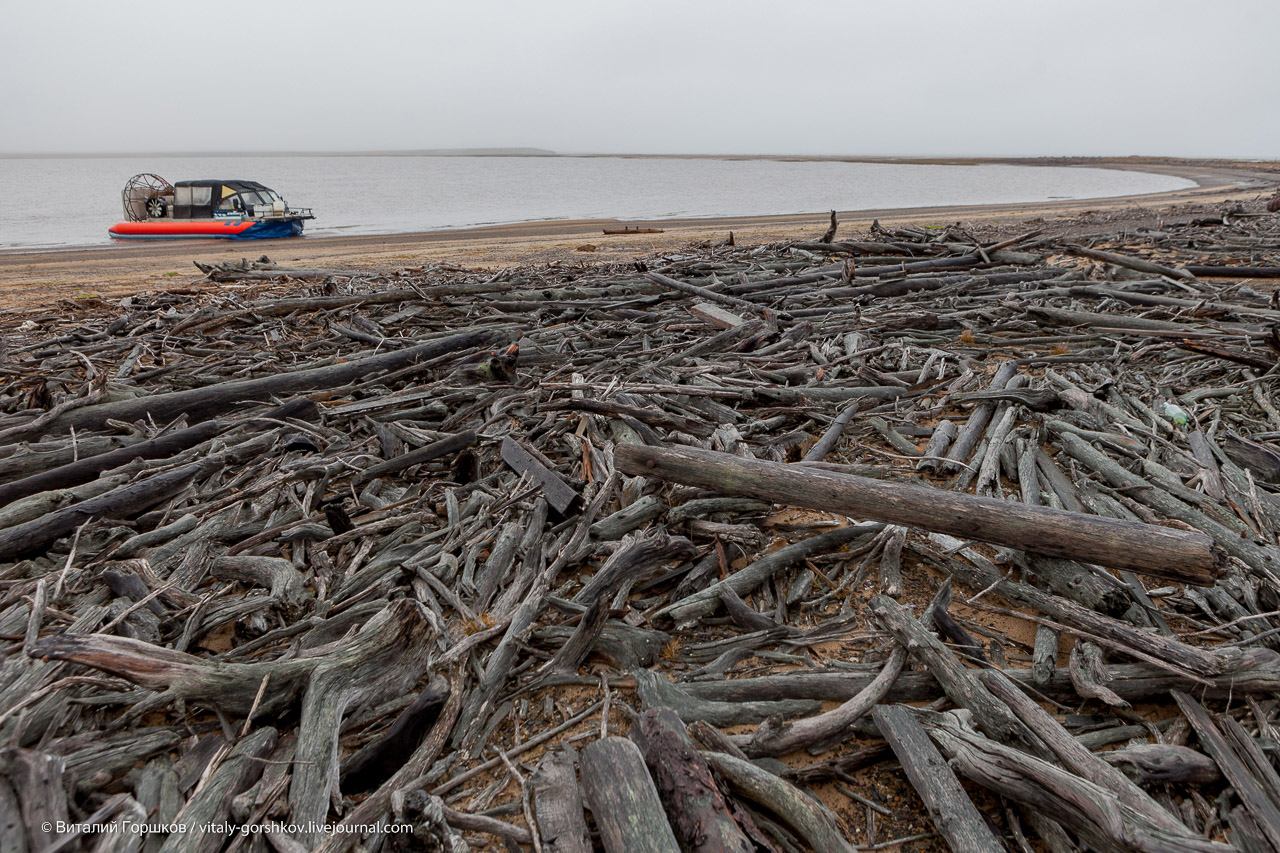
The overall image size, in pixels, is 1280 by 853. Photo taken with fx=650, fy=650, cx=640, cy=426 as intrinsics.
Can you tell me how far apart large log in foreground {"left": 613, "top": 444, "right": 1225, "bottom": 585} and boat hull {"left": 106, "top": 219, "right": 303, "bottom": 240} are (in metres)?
30.0

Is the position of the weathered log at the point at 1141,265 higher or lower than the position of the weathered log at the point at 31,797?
higher

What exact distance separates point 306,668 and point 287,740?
24 centimetres

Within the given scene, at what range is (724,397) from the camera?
4.96 meters

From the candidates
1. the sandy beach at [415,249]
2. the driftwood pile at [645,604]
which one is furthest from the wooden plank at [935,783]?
the sandy beach at [415,249]

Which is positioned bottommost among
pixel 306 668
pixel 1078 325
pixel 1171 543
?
pixel 306 668

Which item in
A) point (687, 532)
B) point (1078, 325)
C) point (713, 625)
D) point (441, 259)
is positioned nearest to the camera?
point (713, 625)

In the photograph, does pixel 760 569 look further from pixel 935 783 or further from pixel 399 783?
pixel 399 783

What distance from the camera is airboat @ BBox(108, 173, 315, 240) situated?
27562 millimetres

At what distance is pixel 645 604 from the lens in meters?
3.03

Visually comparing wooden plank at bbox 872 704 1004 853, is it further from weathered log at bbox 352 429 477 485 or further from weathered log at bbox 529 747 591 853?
weathered log at bbox 352 429 477 485

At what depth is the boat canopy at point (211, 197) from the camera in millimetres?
28578

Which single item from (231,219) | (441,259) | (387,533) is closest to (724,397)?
(387,533)

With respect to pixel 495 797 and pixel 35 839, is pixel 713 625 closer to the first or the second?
pixel 495 797

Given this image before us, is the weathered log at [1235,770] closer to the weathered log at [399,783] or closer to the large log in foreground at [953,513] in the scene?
the large log in foreground at [953,513]
